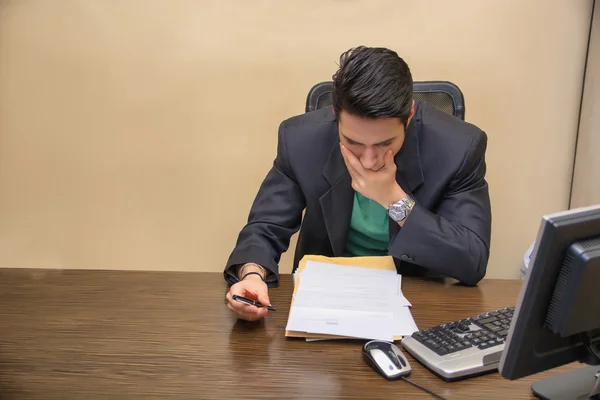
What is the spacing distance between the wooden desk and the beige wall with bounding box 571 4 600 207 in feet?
3.41

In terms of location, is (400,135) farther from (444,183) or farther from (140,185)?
(140,185)

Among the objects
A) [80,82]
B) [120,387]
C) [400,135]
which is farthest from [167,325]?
[80,82]

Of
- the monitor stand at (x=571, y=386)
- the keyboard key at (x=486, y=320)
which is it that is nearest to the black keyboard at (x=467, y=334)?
the keyboard key at (x=486, y=320)

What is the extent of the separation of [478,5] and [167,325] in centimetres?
168

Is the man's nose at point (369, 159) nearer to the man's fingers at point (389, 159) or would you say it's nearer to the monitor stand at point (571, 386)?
the man's fingers at point (389, 159)

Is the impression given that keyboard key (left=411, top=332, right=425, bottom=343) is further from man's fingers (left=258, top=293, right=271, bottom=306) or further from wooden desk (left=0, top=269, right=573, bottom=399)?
man's fingers (left=258, top=293, right=271, bottom=306)

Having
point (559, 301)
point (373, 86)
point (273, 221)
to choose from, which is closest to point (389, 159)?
point (373, 86)

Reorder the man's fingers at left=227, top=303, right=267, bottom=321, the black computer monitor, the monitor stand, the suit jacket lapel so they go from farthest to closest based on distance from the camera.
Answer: the suit jacket lapel < the man's fingers at left=227, top=303, right=267, bottom=321 < the monitor stand < the black computer monitor

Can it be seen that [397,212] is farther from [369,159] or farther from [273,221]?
[273,221]

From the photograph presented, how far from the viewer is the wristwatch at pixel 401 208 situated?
133 centimetres

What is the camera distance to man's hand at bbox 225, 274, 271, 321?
1067 millimetres

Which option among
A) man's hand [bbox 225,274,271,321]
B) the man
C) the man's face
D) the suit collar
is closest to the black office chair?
the man

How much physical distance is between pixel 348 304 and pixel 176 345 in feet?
1.09

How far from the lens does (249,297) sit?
3.65 feet
